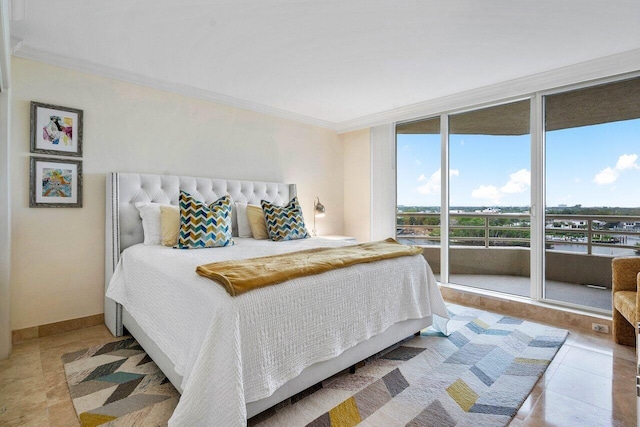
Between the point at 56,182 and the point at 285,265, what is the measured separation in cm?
230

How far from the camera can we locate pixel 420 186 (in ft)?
14.2

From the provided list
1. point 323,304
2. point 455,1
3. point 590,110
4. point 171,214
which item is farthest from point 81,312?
point 590,110

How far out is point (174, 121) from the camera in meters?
3.43

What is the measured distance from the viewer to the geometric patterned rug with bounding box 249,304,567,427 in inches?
66.1

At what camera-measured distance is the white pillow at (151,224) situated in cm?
283

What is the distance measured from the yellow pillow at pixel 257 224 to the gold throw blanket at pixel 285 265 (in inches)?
43.6

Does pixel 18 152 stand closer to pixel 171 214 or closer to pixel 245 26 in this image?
pixel 171 214

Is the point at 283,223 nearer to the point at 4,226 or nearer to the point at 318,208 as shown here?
the point at 318,208

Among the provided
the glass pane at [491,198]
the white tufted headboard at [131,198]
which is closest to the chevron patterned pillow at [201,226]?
the white tufted headboard at [131,198]

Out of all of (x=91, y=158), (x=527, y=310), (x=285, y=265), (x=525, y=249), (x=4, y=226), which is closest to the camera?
(x=285, y=265)

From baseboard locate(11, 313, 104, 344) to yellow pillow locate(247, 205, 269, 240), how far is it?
1586 millimetres

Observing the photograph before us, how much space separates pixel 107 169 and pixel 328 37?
2.29 meters

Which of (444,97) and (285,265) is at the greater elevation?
(444,97)

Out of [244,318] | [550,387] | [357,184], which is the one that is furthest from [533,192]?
[244,318]
